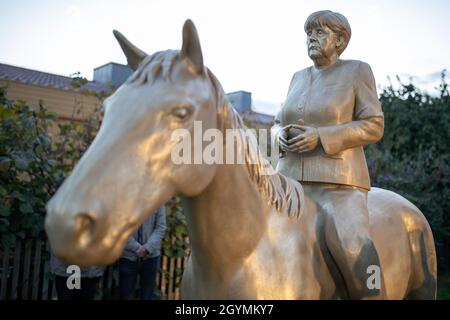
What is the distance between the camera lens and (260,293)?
158 cm

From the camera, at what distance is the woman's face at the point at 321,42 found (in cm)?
225

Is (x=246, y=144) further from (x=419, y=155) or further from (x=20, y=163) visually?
(x=419, y=155)

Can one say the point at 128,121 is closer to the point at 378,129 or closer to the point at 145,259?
the point at 378,129

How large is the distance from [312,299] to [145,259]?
8.88 ft

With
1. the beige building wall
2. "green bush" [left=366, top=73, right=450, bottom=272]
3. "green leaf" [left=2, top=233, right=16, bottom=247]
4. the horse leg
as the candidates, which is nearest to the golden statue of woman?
the horse leg

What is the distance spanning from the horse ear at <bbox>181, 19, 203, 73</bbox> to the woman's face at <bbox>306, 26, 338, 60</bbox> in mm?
1099

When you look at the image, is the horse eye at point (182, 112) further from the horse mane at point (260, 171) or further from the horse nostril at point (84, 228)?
the horse nostril at point (84, 228)

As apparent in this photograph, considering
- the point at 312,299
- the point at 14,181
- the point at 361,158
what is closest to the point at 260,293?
the point at 312,299

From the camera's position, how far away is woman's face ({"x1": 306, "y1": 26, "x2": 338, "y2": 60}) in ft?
7.39

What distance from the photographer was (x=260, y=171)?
1701 millimetres

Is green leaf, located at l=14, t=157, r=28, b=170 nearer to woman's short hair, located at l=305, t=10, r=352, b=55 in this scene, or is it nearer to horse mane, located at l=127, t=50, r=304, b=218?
horse mane, located at l=127, t=50, r=304, b=218

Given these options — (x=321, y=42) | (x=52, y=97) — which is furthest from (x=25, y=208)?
(x=52, y=97)

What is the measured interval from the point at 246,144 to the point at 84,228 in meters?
0.80

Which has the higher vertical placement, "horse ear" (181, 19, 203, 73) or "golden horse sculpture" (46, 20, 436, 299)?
"horse ear" (181, 19, 203, 73)
